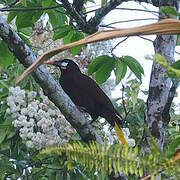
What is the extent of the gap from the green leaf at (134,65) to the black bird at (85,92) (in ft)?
1.06

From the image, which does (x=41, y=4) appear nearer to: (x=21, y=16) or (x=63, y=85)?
(x=21, y=16)

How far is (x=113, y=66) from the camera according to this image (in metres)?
1.67

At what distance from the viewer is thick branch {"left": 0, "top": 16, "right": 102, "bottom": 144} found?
1384mm

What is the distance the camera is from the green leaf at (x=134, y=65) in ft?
5.53

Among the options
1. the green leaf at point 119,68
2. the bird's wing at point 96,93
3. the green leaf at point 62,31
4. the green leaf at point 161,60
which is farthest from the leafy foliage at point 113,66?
the green leaf at point 161,60

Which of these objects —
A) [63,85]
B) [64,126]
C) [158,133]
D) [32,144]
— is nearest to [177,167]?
[158,133]

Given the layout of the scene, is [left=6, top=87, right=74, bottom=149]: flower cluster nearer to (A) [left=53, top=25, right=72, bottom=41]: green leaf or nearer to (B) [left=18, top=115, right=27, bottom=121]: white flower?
(B) [left=18, top=115, right=27, bottom=121]: white flower

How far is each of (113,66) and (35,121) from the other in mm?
318

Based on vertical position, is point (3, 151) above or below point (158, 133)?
below

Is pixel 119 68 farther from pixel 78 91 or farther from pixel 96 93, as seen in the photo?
pixel 78 91

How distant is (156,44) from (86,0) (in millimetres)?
627

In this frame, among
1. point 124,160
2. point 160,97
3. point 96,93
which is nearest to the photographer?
point 124,160

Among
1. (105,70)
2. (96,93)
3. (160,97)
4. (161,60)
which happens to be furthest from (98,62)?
(161,60)

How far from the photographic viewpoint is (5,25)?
1381 mm
